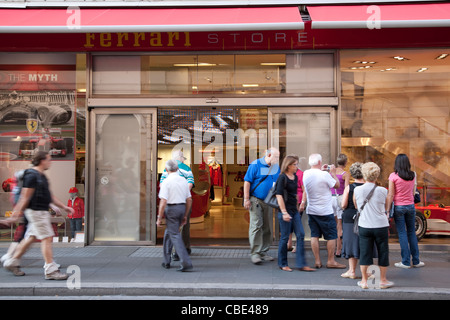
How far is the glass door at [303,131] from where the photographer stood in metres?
9.23

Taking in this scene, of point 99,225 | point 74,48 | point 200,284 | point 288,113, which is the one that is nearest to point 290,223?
point 200,284

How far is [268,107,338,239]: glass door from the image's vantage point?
30.3ft

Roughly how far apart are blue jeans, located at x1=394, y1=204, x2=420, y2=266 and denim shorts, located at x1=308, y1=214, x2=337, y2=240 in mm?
1168

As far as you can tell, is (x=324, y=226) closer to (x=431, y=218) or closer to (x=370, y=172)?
(x=370, y=172)

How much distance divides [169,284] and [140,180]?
356 cm

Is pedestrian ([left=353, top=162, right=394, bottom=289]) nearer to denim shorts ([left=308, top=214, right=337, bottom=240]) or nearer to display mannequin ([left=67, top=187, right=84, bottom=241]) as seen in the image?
denim shorts ([left=308, top=214, right=337, bottom=240])

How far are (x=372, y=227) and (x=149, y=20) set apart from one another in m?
5.32

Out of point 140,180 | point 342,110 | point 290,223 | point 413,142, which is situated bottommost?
point 290,223

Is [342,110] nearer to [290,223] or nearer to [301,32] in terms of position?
[301,32]

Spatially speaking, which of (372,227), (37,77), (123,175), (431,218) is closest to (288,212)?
Result: (372,227)

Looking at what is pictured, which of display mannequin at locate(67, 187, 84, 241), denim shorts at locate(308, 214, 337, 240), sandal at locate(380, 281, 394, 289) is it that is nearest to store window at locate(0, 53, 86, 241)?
display mannequin at locate(67, 187, 84, 241)

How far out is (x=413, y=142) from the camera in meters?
9.61

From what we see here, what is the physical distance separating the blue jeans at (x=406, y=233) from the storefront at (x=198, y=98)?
6.61 ft

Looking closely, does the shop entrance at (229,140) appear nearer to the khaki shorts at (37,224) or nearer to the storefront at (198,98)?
the storefront at (198,98)
